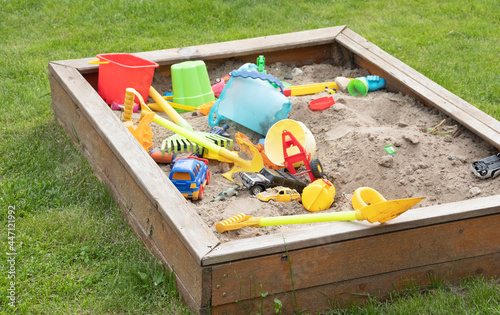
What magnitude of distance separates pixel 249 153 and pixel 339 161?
1.34 ft

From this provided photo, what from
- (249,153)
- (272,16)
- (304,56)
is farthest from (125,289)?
(272,16)

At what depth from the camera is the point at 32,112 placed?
3.71 m

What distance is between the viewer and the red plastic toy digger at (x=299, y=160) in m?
2.62

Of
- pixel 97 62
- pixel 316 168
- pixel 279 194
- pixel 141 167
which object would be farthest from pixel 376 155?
pixel 97 62

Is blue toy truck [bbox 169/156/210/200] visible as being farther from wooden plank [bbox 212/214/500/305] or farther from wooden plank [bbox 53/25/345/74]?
wooden plank [bbox 53/25/345/74]

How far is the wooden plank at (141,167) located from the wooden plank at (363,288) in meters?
0.24

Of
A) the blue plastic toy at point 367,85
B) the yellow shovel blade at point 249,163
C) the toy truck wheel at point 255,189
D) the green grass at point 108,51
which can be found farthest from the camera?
the blue plastic toy at point 367,85

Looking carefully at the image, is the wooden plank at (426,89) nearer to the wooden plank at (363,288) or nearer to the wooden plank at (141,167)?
the wooden plank at (363,288)

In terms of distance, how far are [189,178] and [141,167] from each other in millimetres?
212

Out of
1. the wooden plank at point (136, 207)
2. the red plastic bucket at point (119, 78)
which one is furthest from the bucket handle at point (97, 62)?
the wooden plank at point (136, 207)

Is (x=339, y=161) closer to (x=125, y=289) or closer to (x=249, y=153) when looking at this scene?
(x=249, y=153)

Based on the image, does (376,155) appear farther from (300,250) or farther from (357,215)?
(300,250)

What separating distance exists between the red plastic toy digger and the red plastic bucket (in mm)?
964

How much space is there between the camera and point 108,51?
471cm
